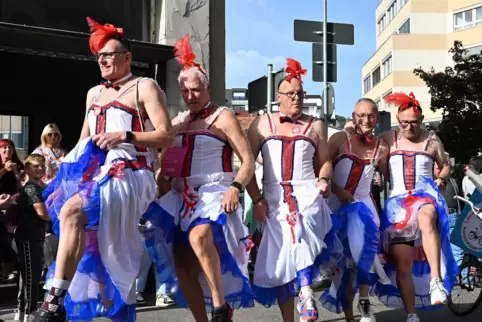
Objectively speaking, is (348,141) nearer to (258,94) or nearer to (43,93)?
(258,94)

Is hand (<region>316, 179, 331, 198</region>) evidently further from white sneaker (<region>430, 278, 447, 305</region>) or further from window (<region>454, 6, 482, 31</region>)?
window (<region>454, 6, 482, 31</region>)

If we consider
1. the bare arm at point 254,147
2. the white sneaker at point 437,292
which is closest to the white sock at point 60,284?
the bare arm at point 254,147

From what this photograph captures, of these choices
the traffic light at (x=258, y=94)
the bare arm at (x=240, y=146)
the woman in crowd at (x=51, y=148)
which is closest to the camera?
the bare arm at (x=240, y=146)

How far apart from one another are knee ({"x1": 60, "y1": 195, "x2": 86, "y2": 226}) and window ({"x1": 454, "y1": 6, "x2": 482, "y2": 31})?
146 ft

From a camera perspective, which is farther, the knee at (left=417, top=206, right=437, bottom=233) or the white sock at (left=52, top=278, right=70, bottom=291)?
the knee at (left=417, top=206, right=437, bottom=233)

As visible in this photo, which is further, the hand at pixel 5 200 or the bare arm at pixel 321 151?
the hand at pixel 5 200

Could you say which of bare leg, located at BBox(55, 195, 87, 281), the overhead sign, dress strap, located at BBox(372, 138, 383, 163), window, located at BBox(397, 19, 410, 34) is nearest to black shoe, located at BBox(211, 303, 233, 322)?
bare leg, located at BBox(55, 195, 87, 281)

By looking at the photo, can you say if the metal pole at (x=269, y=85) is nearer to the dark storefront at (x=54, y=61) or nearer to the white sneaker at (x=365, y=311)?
the dark storefront at (x=54, y=61)

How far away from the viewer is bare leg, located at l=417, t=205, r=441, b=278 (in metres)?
5.99

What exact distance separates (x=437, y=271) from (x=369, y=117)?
1444mm

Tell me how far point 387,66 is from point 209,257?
49576mm

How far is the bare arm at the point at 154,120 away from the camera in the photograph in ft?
14.8

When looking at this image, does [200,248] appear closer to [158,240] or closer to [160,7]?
[158,240]

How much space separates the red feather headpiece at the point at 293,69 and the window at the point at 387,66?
4645 centimetres
